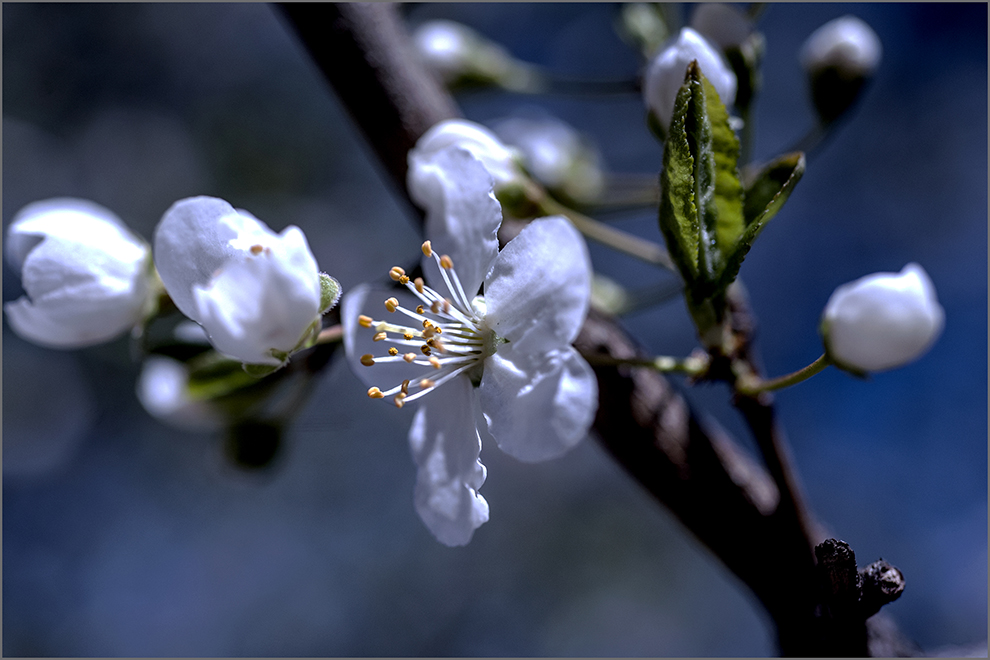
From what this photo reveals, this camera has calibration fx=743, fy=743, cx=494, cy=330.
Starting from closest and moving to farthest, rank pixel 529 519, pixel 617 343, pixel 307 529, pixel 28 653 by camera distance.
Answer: pixel 617 343
pixel 28 653
pixel 307 529
pixel 529 519

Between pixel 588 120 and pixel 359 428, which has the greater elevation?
pixel 588 120

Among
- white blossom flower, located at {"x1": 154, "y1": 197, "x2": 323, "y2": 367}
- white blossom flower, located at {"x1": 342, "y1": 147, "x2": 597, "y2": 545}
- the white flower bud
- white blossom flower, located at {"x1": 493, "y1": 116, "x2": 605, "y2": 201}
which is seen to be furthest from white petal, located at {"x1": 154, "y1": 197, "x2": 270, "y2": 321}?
the white flower bud

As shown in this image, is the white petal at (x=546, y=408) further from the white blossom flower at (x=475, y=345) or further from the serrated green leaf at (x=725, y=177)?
the serrated green leaf at (x=725, y=177)

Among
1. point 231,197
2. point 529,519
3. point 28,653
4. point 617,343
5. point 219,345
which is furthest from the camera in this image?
point 529,519

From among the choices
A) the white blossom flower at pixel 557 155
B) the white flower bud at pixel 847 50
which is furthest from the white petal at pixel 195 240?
the white flower bud at pixel 847 50

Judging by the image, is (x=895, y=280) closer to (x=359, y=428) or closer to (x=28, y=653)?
(x=359, y=428)

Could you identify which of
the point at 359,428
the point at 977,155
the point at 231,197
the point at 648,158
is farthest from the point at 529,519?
the point at 977,155

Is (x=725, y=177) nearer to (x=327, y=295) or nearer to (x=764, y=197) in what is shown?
(x=764, y=197)
